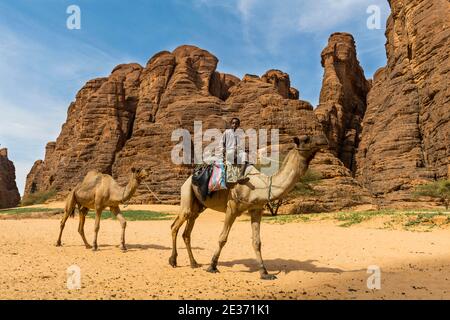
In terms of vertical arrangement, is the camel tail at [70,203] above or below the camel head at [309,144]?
below

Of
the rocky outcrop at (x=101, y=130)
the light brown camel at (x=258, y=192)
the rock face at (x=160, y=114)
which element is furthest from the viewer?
the rocky outcrop at (x=101, y=130)

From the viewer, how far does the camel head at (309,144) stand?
7.29m

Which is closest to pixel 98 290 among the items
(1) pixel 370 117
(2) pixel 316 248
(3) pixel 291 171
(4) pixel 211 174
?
(4) pixel 211 174

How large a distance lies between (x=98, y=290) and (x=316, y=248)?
8.30m

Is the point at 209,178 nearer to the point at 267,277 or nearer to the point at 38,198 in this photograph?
the point at 267,277

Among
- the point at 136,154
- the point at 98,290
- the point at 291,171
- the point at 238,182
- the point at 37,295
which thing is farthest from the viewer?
the point at 136,154

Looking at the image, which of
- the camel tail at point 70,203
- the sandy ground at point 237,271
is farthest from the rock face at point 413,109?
the camel tail at point 70,203

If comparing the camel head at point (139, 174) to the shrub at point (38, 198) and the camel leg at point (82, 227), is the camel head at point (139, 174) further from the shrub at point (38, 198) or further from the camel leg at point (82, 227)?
the shrub at point (38, 198)

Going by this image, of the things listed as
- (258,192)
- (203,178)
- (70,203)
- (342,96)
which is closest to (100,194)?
(70,203)

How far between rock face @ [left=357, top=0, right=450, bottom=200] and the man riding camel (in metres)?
49.2

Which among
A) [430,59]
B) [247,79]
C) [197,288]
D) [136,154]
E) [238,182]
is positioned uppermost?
[247,79]

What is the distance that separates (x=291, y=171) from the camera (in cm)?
766

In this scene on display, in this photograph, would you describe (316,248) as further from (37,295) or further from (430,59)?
(430,59)

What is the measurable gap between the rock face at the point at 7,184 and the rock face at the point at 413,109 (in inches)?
3833
